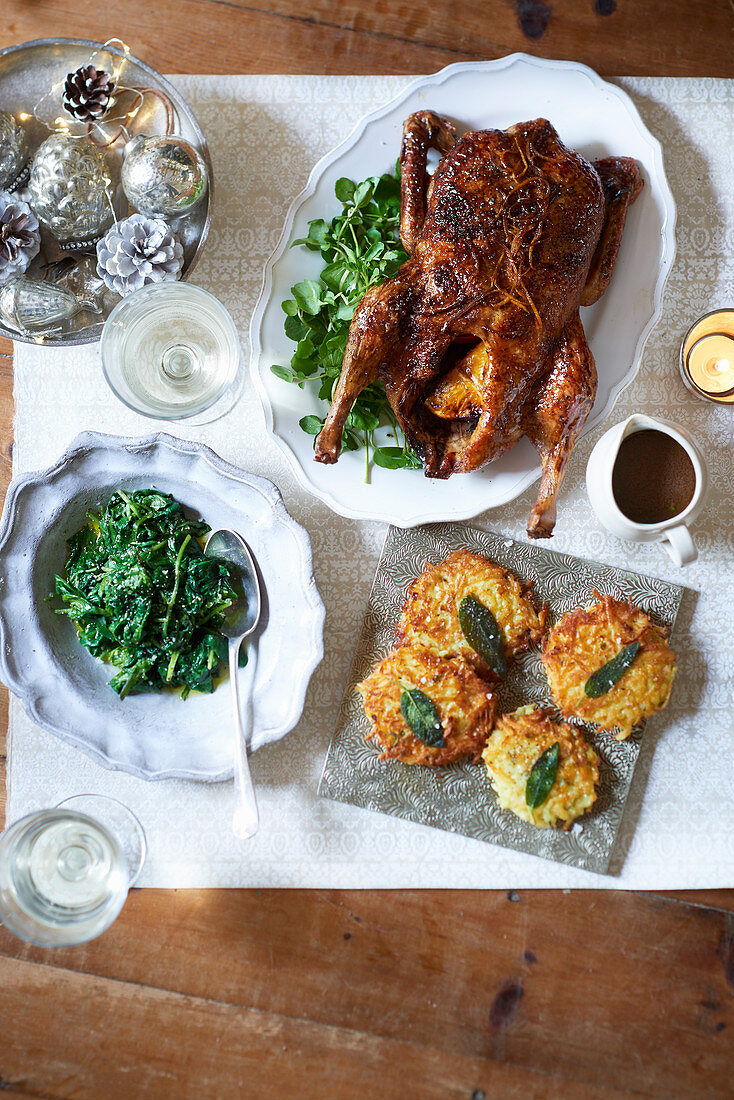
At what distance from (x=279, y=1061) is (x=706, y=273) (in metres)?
1.90

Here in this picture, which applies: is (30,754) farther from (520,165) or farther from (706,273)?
(706,273)

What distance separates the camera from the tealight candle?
65.2 inches

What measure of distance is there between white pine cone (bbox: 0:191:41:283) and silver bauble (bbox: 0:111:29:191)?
0.09 feet

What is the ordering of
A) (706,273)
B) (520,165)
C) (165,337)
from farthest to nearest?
(706,273)
(165,337)
(520,165)

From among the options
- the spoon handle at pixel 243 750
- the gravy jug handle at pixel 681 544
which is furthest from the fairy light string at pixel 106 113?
the gravy jug handle at pixel 681 544

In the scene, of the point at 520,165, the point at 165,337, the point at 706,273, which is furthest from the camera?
the point at 706,273

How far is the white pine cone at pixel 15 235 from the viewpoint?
5.01 feet

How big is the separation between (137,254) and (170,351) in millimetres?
190

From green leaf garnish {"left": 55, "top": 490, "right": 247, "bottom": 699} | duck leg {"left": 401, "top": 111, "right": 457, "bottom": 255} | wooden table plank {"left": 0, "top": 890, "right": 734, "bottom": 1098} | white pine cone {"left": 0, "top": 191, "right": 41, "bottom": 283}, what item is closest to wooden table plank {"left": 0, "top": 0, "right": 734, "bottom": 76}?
duck leg {"left": 401, "top": 111, "right": 457, "bottom": 255}

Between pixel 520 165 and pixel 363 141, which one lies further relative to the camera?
pixel 363 141

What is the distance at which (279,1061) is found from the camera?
165cm

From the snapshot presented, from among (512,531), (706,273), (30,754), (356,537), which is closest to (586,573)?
(512,531)

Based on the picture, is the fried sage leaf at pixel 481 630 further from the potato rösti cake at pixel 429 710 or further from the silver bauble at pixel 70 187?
the silver bauble at pixel 70 187

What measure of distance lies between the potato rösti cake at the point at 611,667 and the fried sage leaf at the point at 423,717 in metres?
0.26
